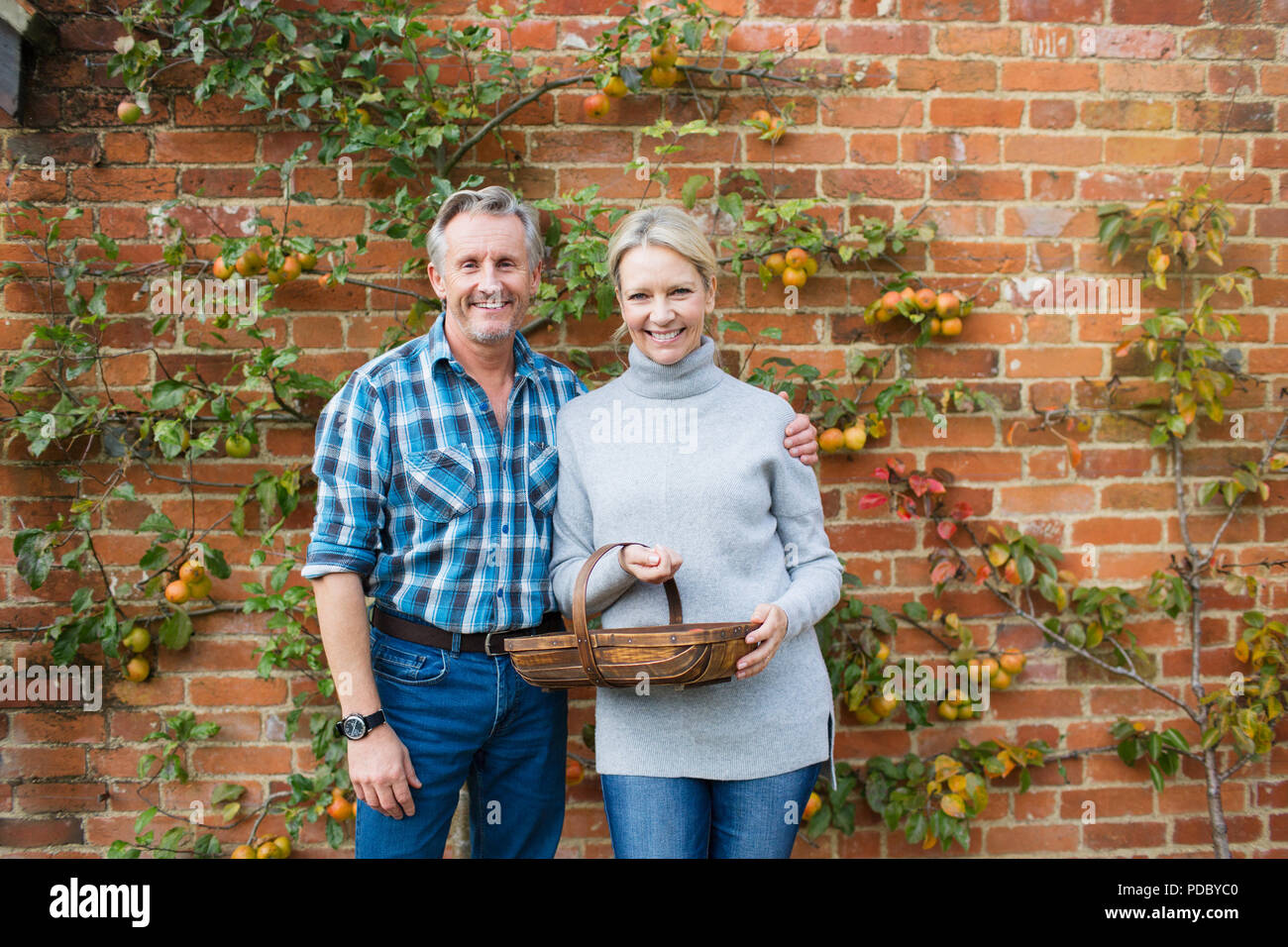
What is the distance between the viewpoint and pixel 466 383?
1.73 metres

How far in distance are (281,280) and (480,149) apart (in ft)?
2.09

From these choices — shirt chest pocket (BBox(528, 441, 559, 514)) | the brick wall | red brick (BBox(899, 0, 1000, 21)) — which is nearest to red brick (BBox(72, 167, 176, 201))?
the brick wall

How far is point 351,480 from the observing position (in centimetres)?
A: 160

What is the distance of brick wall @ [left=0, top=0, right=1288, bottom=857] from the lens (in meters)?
2.24

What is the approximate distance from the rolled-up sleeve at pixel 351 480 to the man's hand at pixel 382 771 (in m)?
0.32

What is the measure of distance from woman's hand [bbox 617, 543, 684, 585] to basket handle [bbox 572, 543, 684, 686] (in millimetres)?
26

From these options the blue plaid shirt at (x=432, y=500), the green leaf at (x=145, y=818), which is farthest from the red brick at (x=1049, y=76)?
the green leaf at (x=145, y=818)

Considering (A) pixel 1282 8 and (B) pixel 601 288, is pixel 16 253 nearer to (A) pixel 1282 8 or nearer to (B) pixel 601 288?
(B) pixel 601 288

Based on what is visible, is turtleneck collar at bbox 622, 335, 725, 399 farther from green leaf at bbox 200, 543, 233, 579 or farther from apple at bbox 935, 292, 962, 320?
green leaf at bbox 200, 543, 233, 579

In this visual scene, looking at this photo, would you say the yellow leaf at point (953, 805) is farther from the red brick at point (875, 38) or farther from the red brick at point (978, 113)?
the red brick at point (875, 38)

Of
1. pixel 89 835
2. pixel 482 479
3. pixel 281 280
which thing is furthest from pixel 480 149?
pixel 89 835

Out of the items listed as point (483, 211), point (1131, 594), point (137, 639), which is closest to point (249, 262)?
point (483, 211)

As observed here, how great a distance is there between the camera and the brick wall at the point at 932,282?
2238mm

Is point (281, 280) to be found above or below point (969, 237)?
below
